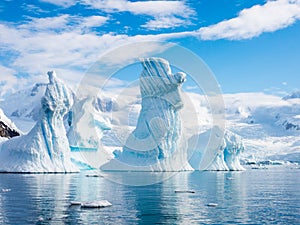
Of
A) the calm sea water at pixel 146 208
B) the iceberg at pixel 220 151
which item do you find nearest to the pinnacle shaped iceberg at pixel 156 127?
the iceberg at pixel 220 151

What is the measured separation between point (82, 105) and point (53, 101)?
20.9m

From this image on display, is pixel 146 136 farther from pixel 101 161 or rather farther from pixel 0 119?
pixel 0 119

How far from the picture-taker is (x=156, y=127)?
207 feet

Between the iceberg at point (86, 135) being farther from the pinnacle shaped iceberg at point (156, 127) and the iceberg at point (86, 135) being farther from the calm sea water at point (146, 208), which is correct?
the calm sea water at point (146, 208)

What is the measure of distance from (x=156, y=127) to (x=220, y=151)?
21.1 m

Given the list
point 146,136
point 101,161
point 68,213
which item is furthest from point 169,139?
point 68,213

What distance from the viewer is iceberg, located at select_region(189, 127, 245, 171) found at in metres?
81.0

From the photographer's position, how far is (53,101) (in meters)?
54.3

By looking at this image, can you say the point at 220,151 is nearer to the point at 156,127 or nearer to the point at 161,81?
the point at 156,127

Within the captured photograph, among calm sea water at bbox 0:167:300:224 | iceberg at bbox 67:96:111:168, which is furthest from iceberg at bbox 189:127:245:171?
calm sea water at bbox 0:167:300:224

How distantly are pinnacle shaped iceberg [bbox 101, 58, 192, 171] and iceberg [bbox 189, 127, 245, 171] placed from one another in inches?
614

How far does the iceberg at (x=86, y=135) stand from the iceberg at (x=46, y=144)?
14.4 meters

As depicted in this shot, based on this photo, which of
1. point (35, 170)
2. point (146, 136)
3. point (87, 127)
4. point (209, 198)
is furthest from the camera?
point (87, 127)

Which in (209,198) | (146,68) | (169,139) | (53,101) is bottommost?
(209,198)
